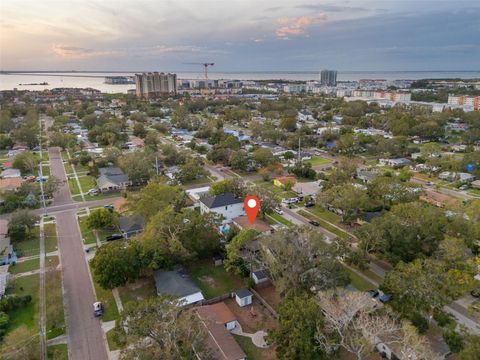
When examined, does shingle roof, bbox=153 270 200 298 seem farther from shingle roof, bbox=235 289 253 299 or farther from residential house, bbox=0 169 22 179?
residential house, bbox=0 169 22 179

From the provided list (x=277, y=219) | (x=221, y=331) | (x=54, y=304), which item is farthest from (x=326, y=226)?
(x=54, y=304)

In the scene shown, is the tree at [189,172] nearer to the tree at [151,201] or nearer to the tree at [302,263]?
the tree at [151,201]

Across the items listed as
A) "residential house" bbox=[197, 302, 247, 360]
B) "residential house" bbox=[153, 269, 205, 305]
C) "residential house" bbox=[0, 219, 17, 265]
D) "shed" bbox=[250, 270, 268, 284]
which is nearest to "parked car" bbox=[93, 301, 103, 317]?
"residential house" bbox=[153, 269, 205, 305]

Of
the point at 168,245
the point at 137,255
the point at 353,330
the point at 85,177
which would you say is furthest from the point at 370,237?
the point at 85,177

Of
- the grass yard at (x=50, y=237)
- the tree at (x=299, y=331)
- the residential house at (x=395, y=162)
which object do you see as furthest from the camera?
the residential house at (x=395, y=162)

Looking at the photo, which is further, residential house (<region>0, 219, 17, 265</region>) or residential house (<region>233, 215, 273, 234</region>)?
residential house (<region>233, 215, 273, 234</region>)

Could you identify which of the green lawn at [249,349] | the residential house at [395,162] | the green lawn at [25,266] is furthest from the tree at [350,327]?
the residential house at [395,162]

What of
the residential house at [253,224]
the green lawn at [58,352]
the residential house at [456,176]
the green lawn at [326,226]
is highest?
the residential house at [456,176]
